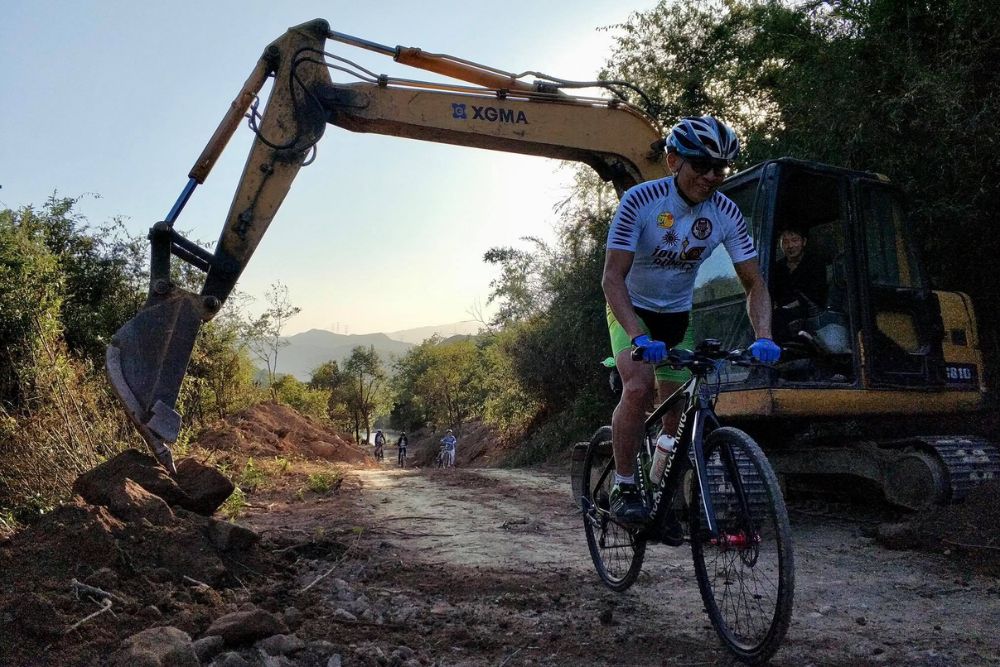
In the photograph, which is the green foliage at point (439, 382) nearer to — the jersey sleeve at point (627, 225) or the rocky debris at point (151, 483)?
the rocky debris at point (151, 483)

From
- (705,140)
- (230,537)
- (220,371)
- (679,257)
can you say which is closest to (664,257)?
(679,257)

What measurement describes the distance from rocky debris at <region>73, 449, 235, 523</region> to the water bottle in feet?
9.95

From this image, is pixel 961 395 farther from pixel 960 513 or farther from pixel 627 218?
pixel 627 218

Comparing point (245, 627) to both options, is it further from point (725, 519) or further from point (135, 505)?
point (725, 519)

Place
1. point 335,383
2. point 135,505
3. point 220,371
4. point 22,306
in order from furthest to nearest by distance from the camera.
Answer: point 335,383
point 220,371
point 22,306
point 135,505

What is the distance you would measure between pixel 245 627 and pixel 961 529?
4894 millimetres

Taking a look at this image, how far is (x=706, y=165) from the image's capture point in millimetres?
3645

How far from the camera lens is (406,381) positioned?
242 ft

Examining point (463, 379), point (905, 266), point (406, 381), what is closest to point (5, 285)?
point (905, 266)

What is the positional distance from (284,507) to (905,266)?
7.37 metres

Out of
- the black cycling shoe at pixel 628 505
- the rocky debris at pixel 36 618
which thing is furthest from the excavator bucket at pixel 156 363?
the black cycling shoe at pixel 628 505

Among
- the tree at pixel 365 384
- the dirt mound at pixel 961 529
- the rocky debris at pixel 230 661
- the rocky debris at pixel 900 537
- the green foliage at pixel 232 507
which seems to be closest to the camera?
the rocky debris at pixel 230 661

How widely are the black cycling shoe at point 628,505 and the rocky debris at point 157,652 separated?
2.10 meters

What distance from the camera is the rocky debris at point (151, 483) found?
14.9 ft
